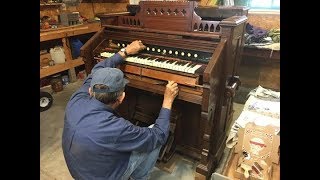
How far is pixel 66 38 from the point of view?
4289 millimetres

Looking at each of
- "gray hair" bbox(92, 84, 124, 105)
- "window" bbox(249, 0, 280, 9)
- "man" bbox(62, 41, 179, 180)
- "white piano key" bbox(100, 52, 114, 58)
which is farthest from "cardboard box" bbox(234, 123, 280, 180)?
"window" bbox(249, 0, 280, 9)

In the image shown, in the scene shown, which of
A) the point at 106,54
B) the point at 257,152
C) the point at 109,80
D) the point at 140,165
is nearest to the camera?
the point at 109,80

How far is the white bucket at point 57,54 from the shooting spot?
421 centimetres

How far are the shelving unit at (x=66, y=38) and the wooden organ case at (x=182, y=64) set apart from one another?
1799 mm

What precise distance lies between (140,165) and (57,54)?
3193mm

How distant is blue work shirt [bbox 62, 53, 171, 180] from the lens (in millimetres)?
1423

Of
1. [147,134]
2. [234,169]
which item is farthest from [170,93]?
[234,169]

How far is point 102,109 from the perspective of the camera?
1.48 metres

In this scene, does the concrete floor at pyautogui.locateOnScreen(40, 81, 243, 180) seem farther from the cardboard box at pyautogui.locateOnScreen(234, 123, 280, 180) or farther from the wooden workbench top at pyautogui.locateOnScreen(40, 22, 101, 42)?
the wooden workbench top at pyautogui.locateOnScreen(40, 22, 101, 42)

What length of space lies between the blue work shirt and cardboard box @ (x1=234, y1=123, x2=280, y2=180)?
82 centimetres

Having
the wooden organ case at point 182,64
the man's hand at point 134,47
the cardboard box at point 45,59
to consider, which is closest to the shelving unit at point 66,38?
the cardboard box at point 45,59

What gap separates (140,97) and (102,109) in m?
1.25

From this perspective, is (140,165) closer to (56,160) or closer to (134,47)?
(134,47)
